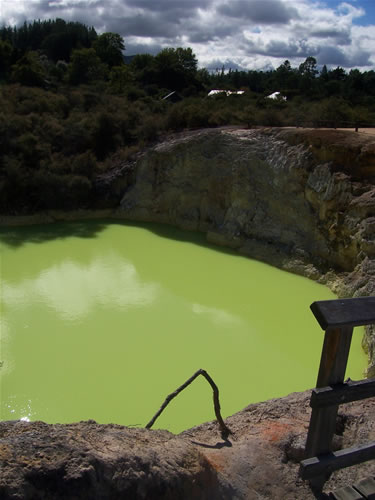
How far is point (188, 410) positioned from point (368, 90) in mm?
33744

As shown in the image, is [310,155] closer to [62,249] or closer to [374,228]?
[374,228]

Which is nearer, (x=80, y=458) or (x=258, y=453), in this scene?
(x=80, y=458)

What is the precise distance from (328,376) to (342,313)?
35 cm

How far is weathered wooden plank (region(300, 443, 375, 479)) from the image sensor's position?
2168 millimetres

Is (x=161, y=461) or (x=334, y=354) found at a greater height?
(x=334, y=354)

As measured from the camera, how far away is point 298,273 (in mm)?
Answer: 11664

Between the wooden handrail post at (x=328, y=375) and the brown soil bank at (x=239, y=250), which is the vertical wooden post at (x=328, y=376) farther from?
the brown soil bank at (x=239, y=250)

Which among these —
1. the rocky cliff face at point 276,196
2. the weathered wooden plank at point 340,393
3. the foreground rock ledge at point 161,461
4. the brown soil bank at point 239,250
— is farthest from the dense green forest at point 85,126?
the weathered wooden plank at point 340,393

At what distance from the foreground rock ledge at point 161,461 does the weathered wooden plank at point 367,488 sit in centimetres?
30

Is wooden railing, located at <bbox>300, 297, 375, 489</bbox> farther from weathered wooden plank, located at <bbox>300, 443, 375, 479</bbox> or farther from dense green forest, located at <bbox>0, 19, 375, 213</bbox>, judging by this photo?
dense green forest, located at <bbox>0, 19, 375, 213</bbox>

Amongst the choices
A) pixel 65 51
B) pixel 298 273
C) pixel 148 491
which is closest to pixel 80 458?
pixel 148 491

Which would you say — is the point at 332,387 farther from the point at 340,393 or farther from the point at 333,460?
the point at 333,460

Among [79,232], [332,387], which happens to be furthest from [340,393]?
[79,232]

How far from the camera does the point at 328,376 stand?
2.13m
